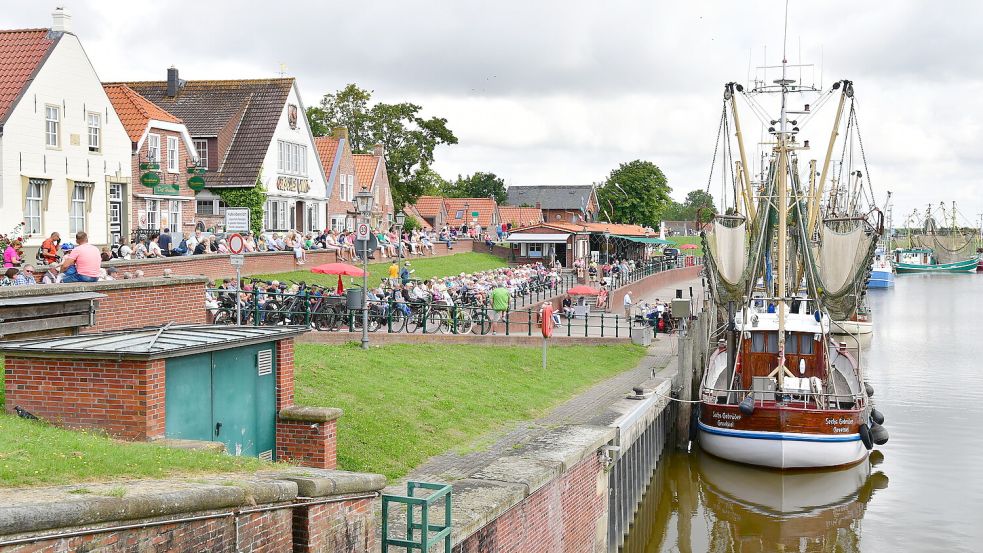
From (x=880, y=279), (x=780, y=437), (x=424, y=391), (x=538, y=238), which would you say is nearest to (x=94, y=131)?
(x=424, y=391)

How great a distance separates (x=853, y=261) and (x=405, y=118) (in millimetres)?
51701

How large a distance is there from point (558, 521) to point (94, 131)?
25347mm

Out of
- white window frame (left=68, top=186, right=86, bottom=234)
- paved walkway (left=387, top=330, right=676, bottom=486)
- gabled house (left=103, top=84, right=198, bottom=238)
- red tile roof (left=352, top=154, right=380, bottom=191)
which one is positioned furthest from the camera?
red tile roof (left=352, top=154, right=380, bottom=191)

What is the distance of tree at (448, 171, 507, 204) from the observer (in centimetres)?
13500

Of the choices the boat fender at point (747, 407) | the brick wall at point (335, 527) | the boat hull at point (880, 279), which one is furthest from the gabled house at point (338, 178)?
the boat hull at point (880, 279)

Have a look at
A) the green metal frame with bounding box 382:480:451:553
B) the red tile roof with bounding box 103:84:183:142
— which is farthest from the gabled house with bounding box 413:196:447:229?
the green metal frame with bounding box 382:480:451:553

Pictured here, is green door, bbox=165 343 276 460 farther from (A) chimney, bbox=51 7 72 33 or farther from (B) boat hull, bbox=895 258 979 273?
(B) boat hull, bbox=895 258 979 273

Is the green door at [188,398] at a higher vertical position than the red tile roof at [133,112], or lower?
lower

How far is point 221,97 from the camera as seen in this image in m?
48.5

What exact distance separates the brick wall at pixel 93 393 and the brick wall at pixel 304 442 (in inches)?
90.2

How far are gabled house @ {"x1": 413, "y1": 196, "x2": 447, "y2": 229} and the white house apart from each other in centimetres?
5859

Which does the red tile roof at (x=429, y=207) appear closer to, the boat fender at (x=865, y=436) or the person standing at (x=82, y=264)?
the boat fender at (x=865, y=436)

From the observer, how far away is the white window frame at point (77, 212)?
32.3 meters

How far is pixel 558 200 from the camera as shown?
4796 inches
